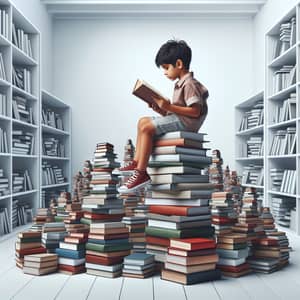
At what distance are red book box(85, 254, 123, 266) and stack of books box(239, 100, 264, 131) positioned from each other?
149 inches

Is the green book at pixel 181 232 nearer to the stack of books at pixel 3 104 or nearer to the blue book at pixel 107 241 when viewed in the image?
the blue book at pixel 107 241

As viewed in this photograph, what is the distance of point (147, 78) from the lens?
7.26 meters

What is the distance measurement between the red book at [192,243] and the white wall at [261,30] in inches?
173

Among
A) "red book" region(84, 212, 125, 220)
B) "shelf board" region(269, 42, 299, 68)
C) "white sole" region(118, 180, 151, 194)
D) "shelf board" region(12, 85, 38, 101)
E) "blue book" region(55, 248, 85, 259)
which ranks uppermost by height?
"shelf board" region(269, 42, 299, 68)

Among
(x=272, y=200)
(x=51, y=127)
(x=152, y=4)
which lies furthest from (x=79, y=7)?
(x=272, y=200)

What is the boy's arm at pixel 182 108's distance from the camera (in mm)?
2588

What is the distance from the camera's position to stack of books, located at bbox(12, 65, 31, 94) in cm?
473

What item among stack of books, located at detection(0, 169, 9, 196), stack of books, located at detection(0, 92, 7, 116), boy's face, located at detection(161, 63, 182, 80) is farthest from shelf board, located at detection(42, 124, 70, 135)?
boy's face, located at detection(161, 63, 182, 80)

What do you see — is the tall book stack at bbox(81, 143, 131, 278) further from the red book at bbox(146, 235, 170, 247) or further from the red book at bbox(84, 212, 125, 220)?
the red book at bbox(146, 235, 170, 247)

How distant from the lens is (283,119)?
479 centimetres

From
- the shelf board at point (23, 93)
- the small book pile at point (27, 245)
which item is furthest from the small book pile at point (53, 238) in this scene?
the shelf board at point (23, 93)

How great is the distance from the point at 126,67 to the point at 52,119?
1.68m

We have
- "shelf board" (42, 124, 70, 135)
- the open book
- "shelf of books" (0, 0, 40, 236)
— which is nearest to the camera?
the open book

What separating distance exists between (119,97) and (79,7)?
151 cm
